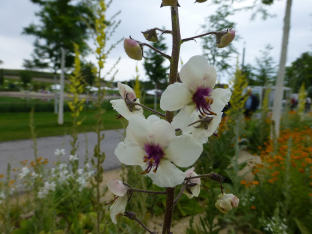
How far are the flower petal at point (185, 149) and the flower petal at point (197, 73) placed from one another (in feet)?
0.71

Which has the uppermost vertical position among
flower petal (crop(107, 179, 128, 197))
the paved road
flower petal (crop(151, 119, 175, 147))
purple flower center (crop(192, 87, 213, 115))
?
purple flower center (crop(192, 87, 213, 115))

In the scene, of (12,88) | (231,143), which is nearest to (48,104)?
(12,88)

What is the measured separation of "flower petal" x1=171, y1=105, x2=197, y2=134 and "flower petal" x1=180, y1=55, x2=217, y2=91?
98mm

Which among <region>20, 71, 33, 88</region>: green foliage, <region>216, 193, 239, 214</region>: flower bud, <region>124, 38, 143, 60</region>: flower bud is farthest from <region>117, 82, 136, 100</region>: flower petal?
<region>20, 71, 33, 88</region>: green foliage

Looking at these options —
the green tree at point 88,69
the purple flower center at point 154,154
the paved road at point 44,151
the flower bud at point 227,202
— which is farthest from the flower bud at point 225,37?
the paved road at point 44,151

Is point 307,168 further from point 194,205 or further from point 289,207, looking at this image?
point 194,205

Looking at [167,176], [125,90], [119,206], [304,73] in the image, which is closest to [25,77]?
[125,90]

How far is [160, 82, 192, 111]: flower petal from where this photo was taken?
0.85 metres

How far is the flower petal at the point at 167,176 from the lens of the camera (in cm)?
85

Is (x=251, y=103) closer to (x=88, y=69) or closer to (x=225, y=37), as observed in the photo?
(x=225, y=37)

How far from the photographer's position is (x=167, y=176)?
2.85 feet

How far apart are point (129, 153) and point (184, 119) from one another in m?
0.26

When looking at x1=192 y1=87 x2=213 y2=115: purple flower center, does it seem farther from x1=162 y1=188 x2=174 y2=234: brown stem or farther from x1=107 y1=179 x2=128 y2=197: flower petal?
x1=107 y1=179 x2=128 y2=197: flower petal

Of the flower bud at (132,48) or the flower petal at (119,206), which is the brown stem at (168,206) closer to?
the flower petal at (119,206)
